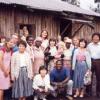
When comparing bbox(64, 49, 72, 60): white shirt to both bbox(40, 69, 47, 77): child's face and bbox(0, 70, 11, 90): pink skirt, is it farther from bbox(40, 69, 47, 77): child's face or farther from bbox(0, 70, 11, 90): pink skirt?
bbox(0, 70, 11, 90): pink skirt

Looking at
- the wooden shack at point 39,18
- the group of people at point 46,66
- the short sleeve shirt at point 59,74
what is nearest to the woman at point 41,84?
the group of people at point 46,66

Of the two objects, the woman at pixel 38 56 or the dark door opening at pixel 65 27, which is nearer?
the woman at pixel 38 56

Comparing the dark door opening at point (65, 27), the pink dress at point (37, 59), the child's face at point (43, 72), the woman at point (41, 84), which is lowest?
the woman at point (41, 84)

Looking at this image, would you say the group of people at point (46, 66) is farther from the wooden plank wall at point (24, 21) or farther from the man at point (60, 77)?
the wooden plank wall at point (24, 21)

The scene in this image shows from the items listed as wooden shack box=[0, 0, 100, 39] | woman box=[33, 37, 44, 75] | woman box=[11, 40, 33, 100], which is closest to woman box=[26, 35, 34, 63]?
woman box=[33, 37, 44, 75]

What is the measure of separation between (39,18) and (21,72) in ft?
22.4

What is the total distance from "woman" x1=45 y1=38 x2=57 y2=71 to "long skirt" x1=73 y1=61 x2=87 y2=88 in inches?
30.4

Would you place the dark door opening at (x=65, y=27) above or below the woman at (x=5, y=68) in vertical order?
above

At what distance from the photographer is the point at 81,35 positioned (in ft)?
77.3

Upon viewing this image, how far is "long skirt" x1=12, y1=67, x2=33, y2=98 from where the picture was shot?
12.5 meters

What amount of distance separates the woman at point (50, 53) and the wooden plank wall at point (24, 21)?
2.96 meters

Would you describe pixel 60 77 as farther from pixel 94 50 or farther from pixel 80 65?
pixel 94 50

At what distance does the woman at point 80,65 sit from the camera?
1388 cm

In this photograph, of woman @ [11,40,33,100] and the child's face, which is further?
the child's face
